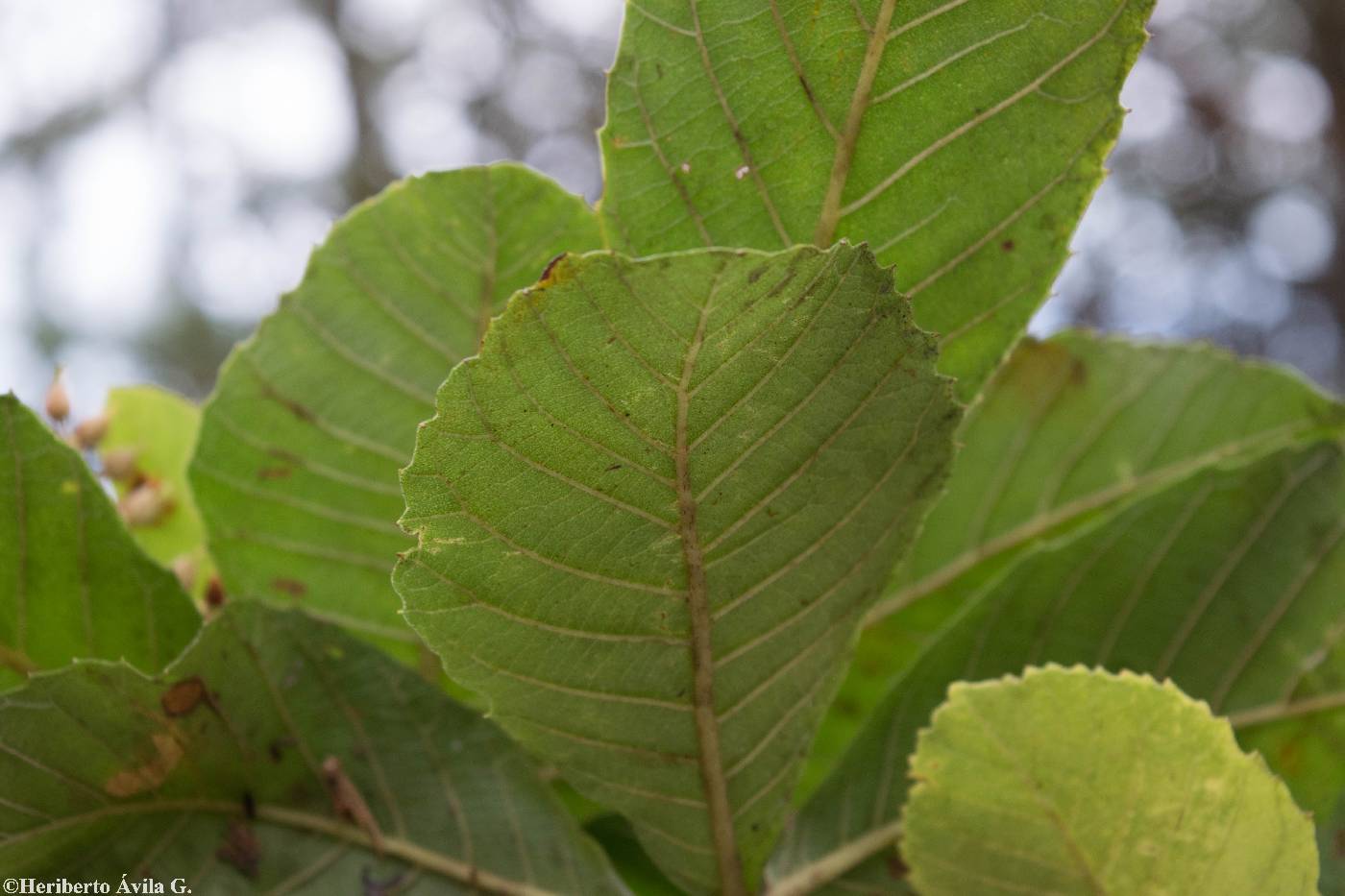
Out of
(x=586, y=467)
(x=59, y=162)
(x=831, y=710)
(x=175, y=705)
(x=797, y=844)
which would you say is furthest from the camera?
(x=59, y=162)

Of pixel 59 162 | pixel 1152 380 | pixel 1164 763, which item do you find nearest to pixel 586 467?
pixel 1164 763

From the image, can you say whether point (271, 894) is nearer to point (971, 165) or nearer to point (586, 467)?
point (586, 467)

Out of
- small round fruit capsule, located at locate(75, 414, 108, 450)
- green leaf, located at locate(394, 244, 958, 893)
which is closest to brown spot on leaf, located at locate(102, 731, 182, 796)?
green leaf, located at locate(394, 244, 958, 893)

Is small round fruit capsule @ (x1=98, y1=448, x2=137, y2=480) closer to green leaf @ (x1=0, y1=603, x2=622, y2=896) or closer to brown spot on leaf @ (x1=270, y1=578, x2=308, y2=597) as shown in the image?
brown spot on leaf @ (x1=270, y1=578, x2=308, y2=597)

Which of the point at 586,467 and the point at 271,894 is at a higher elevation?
the point at 586,467

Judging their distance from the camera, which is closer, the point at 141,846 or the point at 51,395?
the point at 141,846

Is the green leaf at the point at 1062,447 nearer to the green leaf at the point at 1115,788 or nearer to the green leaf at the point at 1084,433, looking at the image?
the green leaf at the point at 1084,433

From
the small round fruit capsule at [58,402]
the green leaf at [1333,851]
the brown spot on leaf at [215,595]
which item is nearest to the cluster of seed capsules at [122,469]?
the small round fruit capsule at [58,402]

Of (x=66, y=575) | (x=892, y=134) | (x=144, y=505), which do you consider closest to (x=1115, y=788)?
(x=892, y=134)
